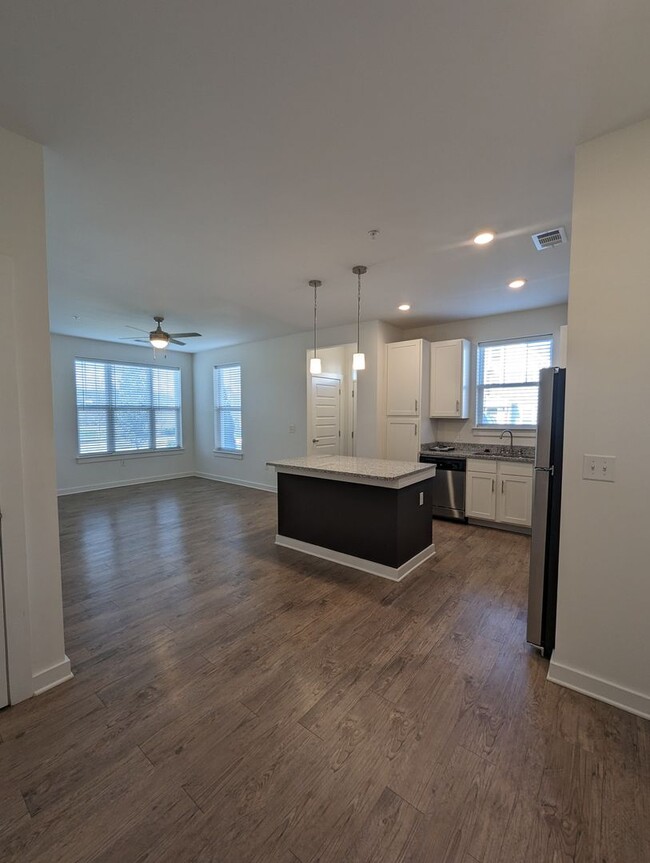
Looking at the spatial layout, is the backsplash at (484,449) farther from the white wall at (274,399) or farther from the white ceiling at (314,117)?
the white ceiling at (314,117)

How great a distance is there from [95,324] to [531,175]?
5722 mm

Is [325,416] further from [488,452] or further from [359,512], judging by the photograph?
[359,512]

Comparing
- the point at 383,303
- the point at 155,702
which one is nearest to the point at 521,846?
the point at 155,702

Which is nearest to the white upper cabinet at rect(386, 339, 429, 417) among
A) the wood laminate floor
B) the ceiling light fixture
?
the wood laminate floor

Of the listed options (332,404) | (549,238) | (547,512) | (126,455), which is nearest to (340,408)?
(332,404)

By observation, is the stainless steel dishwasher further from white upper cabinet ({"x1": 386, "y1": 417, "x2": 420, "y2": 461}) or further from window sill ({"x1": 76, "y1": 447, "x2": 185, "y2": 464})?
window sill ({"x1": 76, "y1": 447, "x2": 185, "y2": 464})

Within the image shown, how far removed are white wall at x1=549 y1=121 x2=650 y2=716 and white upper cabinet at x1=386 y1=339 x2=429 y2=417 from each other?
3056mm

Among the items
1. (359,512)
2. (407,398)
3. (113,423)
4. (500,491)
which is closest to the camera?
(359,512)

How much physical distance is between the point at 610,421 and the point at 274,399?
5.30 m

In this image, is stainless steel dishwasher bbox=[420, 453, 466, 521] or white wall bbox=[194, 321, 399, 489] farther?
white wall bbox=[194, 321, 399, 489]

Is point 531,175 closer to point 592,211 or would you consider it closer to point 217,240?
point 592,211

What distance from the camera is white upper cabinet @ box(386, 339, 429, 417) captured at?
16.1ft

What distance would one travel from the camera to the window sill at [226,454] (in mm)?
7199

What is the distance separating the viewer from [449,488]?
184 inches
